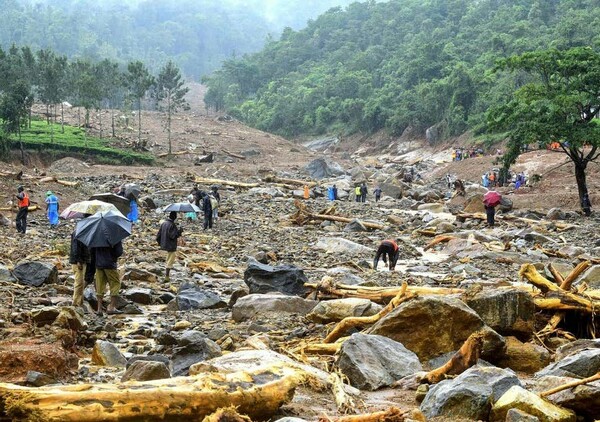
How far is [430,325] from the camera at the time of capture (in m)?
6.95

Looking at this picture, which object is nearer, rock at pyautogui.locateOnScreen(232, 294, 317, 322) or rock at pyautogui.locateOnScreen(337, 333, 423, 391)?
rock at pyautogui.locateOnScreen(337, 333, 423, 391)

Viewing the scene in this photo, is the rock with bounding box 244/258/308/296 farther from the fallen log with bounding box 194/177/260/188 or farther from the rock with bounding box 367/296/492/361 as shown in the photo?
the fallen log with bounding box 194/177/260/188

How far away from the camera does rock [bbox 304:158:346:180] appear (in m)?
48.1

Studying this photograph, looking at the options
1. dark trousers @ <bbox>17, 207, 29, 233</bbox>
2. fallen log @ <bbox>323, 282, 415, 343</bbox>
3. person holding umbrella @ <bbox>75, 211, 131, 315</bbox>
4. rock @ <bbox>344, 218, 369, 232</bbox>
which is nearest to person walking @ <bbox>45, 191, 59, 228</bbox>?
dark trousers @ <bbox>17, 207, 29, 233</bbox>

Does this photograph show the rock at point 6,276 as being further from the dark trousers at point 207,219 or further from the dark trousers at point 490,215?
the dark trousers at point 490,215

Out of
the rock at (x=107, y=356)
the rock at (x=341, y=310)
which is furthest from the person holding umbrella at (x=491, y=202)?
the rock at (x=107, y=356)

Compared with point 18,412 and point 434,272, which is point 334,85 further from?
point 18,412

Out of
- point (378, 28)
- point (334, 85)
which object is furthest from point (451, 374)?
point (378, 28)

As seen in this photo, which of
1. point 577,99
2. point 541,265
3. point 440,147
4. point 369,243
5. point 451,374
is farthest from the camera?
point 440,147

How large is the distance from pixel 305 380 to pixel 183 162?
1802 inches

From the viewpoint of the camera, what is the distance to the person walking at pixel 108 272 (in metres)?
9.60

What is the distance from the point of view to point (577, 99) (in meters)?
23.8

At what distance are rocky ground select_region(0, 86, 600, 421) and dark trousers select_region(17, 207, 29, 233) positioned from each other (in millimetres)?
323

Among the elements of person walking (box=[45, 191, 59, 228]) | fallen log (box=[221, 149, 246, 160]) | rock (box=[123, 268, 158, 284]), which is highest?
fallen log (box=[221, 149, 246, 160])
